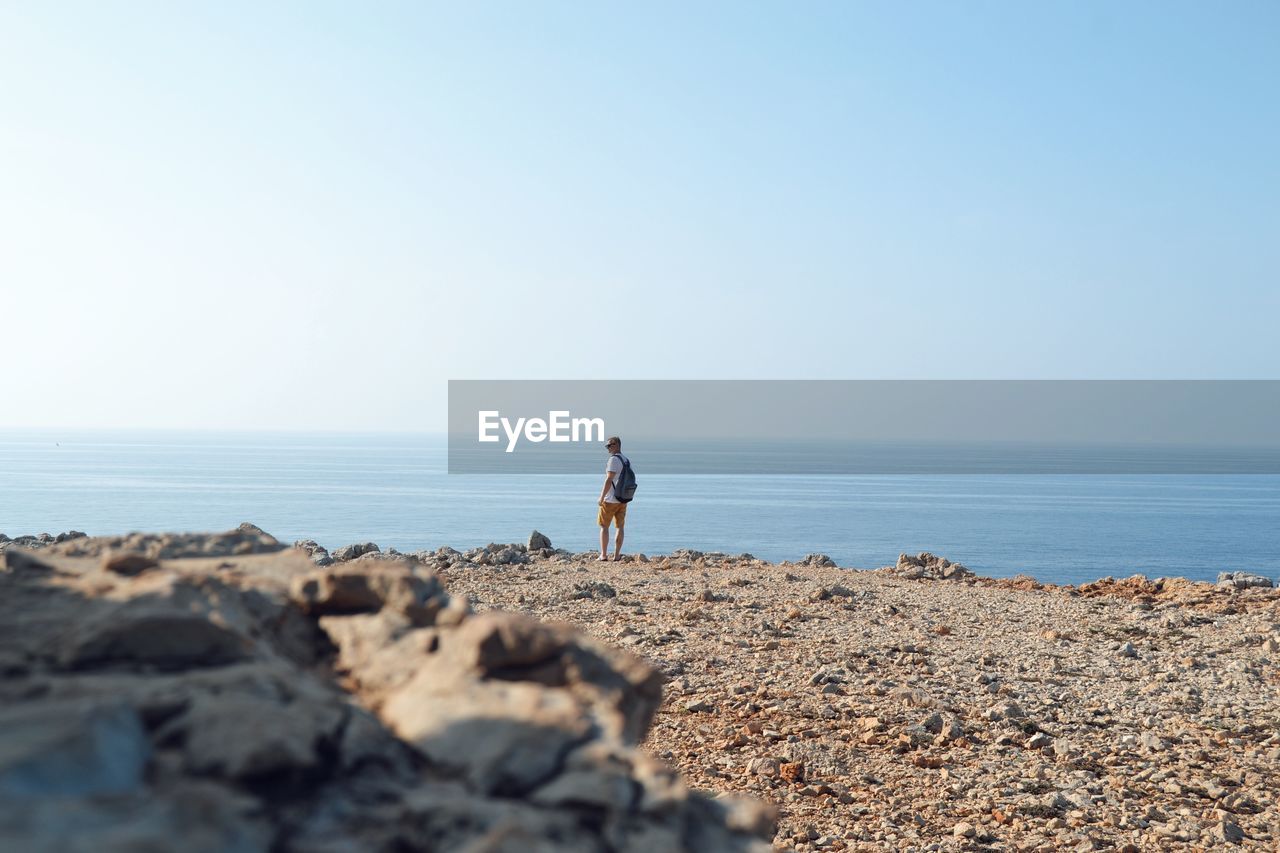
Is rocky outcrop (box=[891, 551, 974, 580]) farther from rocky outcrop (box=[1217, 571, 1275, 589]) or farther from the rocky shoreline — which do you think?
rocky outcrop (box=[1217, 571, 1275, 589])

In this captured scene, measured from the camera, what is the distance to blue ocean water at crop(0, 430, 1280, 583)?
34.9 metres

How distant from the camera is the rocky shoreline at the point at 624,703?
2.12 metres

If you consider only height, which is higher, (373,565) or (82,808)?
(373,565)

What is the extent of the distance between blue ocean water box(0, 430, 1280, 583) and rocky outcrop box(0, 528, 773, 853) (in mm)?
27332

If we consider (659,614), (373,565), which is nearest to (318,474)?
(659,614)

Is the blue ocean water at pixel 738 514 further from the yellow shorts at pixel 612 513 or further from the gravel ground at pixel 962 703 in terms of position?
the gravel ground at pixel 962 703

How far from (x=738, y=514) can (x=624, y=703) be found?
49.1 m

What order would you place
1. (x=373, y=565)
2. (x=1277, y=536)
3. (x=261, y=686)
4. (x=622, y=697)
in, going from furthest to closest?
(x=1277, y=536), (x=373, y=565), (x=622, y=697), (x=261, y=686)

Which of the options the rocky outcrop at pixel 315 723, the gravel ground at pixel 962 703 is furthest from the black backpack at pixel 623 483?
the rocky outcrop at pixel 315 723

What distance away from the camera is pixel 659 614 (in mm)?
11648

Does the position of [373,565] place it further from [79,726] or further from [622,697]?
[79,726]

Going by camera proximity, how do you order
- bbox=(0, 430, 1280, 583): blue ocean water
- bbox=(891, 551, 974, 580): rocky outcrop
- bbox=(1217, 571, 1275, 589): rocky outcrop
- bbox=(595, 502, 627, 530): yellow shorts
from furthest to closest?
bbox=(0, 430, 1280, 583): blue ocean water < bbox=(595, 502, 627, 530): yellow shorts < bbox=(891, 551, 974, 580): rocky outcrop < bbox=(1217, 571, 1275, 589): rocky outcrop

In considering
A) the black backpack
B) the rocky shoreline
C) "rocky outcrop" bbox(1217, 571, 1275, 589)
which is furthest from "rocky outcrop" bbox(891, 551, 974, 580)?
the black backpack

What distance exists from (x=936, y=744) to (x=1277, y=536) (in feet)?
159
